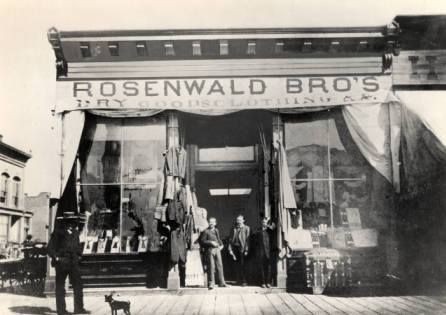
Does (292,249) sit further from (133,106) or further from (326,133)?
(133,106)

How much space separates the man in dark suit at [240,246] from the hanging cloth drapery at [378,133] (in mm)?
3199

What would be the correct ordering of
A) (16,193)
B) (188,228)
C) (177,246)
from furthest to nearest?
(16,193), (188,228), (177,246)

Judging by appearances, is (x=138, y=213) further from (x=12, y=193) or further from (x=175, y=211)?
(x=12, y=193)

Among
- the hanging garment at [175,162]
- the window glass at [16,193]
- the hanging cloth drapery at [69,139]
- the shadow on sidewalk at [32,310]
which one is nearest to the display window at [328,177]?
the hanging garment at [175,162]

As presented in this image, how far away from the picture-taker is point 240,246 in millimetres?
11078

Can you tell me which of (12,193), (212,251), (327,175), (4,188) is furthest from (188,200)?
(12,193)

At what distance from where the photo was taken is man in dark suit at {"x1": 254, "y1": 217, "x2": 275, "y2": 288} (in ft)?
33.4

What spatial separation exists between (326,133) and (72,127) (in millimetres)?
5482

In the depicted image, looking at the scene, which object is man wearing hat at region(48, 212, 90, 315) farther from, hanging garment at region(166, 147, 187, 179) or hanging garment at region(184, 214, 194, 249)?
hanging garment at region(184, 214, 194, 249)

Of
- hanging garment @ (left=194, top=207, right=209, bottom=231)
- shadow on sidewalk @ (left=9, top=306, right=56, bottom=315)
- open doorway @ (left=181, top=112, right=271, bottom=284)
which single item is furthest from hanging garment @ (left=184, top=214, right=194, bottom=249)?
shadow on sidewalk @ (left=9, top=306, right=56, bottom=315)

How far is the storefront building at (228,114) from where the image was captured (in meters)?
10.1

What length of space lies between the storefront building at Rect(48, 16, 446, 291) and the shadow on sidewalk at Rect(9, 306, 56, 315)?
178 centimetres

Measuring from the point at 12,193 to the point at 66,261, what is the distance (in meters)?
28.5

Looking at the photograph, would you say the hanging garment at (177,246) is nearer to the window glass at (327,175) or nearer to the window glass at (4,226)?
the window glass at (327,175)
